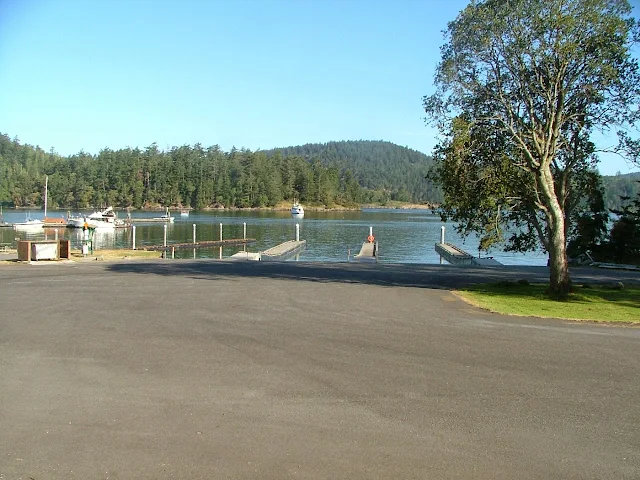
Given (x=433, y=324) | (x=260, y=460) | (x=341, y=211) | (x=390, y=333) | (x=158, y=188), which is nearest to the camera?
(x=260, y=460)

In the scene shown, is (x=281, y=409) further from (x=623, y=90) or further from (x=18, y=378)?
(x=623, y=90)

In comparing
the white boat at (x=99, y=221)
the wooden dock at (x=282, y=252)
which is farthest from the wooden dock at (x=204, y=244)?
the white boat at (x=99, y=221)

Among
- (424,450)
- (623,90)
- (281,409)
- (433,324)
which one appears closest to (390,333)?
(433,324)

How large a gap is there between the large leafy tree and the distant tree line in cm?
14530

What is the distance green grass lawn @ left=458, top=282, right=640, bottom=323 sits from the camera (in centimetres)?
1500

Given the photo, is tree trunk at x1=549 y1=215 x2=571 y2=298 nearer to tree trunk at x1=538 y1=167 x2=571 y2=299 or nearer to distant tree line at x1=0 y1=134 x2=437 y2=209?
tree trunk at x1=538 y1=167 x2=571 y2=299

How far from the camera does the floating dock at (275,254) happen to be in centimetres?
3769

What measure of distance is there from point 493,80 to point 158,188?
15137 cm

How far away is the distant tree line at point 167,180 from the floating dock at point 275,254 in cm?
11668

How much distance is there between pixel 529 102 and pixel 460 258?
21.4 meters

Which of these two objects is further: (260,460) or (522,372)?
(522,372)

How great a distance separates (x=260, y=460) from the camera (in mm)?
5434

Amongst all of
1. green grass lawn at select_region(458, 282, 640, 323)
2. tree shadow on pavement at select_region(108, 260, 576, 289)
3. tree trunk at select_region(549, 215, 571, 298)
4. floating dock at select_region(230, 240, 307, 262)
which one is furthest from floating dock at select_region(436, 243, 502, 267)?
tree trunk at select_region(549, 215, 571, 298)

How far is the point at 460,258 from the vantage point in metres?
39.6
